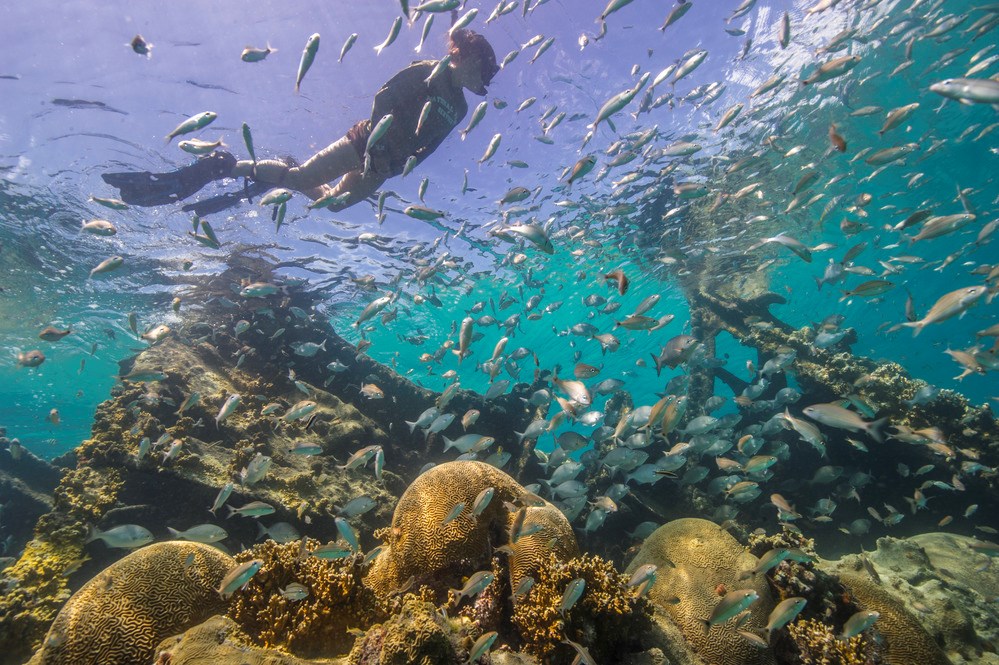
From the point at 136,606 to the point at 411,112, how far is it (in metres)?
9.30

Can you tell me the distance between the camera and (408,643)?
274cm

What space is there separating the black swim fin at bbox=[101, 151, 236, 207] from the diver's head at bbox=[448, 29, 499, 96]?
660 centimetres

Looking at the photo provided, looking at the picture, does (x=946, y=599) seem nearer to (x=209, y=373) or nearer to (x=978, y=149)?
(x=209, y=373)

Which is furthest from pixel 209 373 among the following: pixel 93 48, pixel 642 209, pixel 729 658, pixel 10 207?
pixel 642 209

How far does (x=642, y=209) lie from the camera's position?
58.5 feet

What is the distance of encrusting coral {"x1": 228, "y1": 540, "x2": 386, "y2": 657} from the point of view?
3.69 m

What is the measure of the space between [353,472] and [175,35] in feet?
37.1

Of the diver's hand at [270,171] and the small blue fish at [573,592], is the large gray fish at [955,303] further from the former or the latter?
the diver's hand at [270,171]

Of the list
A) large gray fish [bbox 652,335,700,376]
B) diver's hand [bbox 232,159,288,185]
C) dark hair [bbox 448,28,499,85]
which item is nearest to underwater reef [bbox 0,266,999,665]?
large gray fish [bbox 652,335,700,376]

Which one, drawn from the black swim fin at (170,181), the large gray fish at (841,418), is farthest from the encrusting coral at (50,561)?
the large gray fish at (841,418)

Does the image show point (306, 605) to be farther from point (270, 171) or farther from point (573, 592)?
point (270, 171)

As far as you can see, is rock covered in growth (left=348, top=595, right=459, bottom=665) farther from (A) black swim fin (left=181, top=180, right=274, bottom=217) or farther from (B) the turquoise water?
(A) black swim fin (left=181, top=180, right=274, bottom=217)

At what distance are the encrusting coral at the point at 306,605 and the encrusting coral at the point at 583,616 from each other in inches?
59.1

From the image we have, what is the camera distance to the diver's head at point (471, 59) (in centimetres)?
Answer: 833
